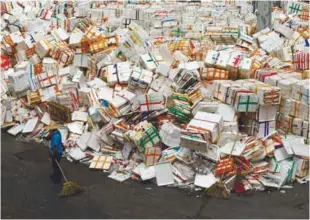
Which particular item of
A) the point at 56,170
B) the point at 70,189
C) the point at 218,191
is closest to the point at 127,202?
the point at 70,189

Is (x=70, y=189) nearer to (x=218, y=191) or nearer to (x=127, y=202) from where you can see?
(x=127, y=202)

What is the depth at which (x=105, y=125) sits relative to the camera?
31.8 ft

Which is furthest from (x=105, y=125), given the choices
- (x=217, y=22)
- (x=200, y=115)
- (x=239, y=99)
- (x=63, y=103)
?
(x=217, y=22)

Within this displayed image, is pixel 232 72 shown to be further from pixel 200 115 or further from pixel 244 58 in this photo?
pixel 200 115

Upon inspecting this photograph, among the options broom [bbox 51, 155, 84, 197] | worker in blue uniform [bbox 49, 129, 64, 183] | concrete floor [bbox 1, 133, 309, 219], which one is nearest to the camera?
concrete floor [bbox 1, 133, 309, 219]

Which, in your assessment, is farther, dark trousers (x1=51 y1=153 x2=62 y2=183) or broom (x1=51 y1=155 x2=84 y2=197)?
dark trousers (x1=51 y1=153 x2=62 y2=183)

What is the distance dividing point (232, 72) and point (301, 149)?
2.34 metres

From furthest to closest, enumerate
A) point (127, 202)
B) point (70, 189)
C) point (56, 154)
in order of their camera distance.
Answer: point (56, 154)
point (70, 189)
point (127, 202)

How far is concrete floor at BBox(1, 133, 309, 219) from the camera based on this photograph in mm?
7125

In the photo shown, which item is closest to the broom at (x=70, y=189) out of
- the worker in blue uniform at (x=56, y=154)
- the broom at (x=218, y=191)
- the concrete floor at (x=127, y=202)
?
the concrete floor at (x=127, y=202)

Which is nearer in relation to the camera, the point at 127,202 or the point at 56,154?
the point at 127,202

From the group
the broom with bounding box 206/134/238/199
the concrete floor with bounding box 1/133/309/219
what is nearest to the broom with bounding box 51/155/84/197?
the concrete floor with bounding box 1/133/309/219

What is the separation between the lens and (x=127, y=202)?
755cm

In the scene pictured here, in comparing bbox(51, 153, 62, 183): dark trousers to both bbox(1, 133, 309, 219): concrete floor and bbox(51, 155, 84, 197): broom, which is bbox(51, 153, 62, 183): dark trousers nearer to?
bbox(1, 133, 309, 219): concrete floor
